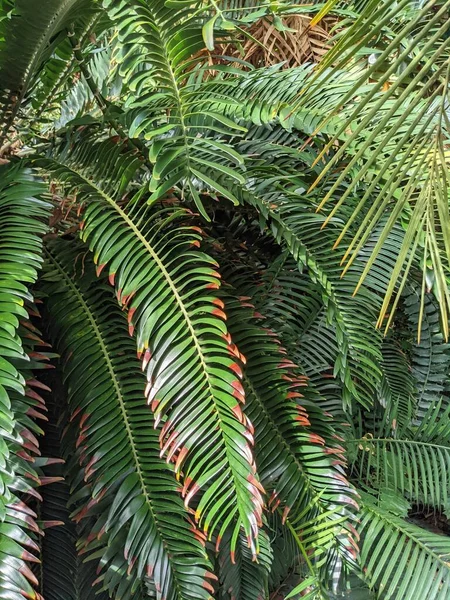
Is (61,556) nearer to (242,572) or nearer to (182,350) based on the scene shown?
(242,572)

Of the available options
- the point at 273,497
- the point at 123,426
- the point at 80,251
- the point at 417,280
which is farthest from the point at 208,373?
the point at 417,280

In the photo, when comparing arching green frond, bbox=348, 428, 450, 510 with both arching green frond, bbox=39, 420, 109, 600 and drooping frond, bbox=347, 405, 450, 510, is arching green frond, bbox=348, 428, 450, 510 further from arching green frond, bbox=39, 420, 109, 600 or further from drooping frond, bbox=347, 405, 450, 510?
arching green frond, bbox=39, 420, 109, 600

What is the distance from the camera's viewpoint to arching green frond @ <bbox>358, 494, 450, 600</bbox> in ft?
2.84

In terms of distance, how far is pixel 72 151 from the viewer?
106 cm

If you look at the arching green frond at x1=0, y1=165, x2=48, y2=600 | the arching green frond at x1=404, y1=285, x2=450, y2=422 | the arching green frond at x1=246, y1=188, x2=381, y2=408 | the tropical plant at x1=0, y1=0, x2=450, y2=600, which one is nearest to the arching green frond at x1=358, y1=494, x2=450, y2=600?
the tropical plant at x1=0, y1=0, x2=450, y2=600

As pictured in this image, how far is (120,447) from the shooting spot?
2.61 ft

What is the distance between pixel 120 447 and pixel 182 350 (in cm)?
22

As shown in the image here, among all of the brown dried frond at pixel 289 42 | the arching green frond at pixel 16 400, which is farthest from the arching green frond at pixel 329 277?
the brown dried frond at pixel 289 42

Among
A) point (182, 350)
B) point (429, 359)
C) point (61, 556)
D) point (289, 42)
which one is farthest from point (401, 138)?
point (289, 42)

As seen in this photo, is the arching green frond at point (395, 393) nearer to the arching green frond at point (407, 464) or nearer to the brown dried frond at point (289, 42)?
the arching green frond at point (407, 464)

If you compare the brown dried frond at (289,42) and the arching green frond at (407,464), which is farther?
the brown dried frond at (289,42)

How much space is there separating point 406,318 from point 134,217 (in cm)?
116

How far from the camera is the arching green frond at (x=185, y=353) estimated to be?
70 centimetres

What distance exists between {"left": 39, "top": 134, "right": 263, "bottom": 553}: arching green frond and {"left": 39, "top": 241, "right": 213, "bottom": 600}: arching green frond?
0.17 ft
